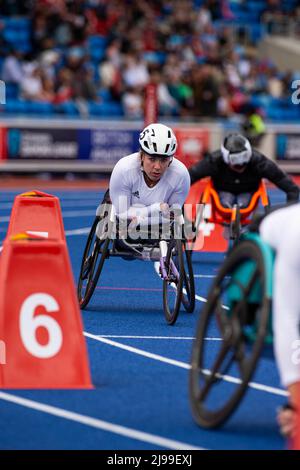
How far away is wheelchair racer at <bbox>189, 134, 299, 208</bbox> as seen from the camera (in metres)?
13.8

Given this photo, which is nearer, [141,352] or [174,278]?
[141,352]

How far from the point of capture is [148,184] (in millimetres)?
11094

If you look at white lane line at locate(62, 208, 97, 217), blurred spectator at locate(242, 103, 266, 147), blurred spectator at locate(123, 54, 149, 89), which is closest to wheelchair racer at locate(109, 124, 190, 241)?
white lane line at locate(62, 208, 97, 217)

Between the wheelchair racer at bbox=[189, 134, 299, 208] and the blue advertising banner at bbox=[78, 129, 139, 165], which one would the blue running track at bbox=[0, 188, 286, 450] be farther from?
the blue advertising banner at bbox=[78, 129, 139, 165]

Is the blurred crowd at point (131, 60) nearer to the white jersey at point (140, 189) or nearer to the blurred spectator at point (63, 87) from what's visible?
the blurred spectator at point (63, 87)

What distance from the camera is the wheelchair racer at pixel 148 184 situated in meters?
10.8

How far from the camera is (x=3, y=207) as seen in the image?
20.9 m

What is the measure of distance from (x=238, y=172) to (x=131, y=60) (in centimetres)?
1269

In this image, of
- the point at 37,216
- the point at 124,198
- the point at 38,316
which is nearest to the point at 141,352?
Answer: the point at 38,316

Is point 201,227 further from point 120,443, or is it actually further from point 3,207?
point 120,443

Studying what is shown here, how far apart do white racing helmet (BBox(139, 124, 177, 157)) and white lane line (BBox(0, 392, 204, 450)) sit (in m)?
3.74

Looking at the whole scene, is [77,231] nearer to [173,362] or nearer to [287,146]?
[173,362]

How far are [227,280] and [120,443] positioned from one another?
0.99 metres

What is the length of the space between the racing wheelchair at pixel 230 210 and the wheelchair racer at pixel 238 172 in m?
0.06
